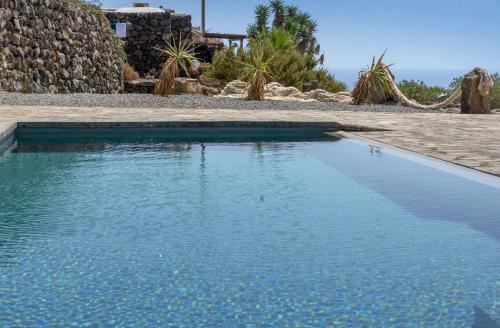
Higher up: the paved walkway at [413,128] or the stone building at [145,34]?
the stone building at [145,34]

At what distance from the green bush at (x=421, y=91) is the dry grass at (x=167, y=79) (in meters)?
6.84

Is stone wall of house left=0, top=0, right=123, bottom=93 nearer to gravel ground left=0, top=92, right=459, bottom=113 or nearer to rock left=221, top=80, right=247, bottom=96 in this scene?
gravel ground left=0, top=92, right=459, bottom=113

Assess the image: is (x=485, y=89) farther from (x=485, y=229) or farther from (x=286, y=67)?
(x=485, y=229)

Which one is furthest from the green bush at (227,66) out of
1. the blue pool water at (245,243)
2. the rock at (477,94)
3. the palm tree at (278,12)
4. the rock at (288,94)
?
the palm tree at (278,12)

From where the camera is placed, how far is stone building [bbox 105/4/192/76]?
90.7 ft

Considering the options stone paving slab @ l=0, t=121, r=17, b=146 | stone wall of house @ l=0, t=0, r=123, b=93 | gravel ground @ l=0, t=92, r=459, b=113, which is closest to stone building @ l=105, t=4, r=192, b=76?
stone wall of house @ l=0, t=0, r=123, b=93

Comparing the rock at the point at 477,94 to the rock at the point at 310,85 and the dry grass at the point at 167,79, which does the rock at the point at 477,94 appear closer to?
the dry grass at the point at 167,79

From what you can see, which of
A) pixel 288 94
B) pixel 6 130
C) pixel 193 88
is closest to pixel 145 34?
pixel 193 88

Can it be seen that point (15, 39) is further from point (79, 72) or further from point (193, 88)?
point (193, 88)

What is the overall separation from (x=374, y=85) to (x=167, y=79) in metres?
4.68

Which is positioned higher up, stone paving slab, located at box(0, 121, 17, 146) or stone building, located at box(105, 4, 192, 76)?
stone building, located at box(105, 4, 192, 76)

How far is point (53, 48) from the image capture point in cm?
1647

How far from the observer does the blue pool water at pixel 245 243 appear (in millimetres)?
2814

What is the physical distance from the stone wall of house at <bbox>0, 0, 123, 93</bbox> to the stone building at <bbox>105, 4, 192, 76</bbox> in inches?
266
